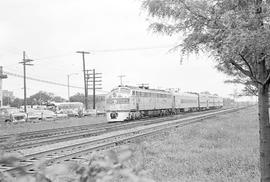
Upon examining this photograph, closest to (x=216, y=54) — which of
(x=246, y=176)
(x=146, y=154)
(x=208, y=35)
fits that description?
(x=208, y=35)

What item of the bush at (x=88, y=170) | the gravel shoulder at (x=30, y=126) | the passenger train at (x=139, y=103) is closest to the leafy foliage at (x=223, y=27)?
the bush at (x=88, y=170)

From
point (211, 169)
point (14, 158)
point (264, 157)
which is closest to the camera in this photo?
point (14, 158)

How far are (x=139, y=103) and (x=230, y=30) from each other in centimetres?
2961

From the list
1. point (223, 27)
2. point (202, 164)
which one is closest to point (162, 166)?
point (202, 164)

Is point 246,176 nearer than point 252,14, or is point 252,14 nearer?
point 252,14

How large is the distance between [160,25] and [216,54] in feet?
3.73

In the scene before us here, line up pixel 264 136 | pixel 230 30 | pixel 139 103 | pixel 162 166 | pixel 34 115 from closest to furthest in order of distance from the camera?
1. pixel 230 30
2. pixel 264 136
3. pixel 162 166
4. pixel 139 103
5. pixel 34 115

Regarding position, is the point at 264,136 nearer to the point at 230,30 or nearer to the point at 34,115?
the point at 230,30

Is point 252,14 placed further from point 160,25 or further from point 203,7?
point 160,25

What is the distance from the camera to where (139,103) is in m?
35.2

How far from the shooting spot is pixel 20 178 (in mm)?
1563

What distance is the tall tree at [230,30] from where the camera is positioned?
5.56m

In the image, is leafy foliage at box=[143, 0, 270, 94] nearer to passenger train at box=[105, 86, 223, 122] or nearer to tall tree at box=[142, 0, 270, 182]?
tall tree at box=[142, 0, 270, 182]

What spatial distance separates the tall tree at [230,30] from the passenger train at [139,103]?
86.4ft
